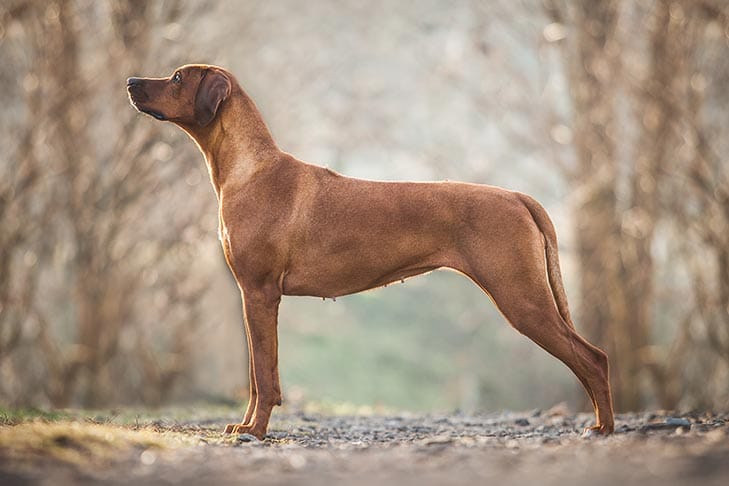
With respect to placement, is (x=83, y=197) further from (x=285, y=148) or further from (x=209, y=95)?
(x=209, y=95)

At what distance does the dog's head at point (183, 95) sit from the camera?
6.71 metres

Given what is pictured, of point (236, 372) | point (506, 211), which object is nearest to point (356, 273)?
point (506, 211)

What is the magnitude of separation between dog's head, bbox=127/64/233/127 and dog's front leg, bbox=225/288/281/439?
136cm

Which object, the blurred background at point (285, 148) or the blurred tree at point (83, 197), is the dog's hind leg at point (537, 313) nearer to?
the blurred background at point (285, 148)

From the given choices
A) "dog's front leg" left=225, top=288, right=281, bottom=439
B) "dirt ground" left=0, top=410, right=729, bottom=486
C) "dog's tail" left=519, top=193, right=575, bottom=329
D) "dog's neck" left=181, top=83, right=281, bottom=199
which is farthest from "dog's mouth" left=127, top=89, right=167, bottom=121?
"dog's tail" left=519, top=193, right=575, bottom=329

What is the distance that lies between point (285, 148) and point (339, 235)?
11.9 metres

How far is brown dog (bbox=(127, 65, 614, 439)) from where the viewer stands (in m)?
6.24

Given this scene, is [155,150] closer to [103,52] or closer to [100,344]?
Result: [103,52]

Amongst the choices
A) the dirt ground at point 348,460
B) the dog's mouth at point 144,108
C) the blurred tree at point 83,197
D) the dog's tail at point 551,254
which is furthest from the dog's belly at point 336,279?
the blurred tree at point 83,197

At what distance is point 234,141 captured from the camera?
682cm

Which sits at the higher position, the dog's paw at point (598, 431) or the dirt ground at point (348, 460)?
the dirt ground at point (348, 460)

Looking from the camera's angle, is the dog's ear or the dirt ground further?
the dog's ear

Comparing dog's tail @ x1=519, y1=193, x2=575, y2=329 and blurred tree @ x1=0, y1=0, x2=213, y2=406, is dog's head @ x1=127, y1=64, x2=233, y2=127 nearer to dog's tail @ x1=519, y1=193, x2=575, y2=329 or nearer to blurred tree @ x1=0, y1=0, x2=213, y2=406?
dog's tail @ x1=519, y1=193, x2=575, y2=329

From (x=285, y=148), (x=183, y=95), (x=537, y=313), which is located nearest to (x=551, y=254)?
(x=537, y=313)
